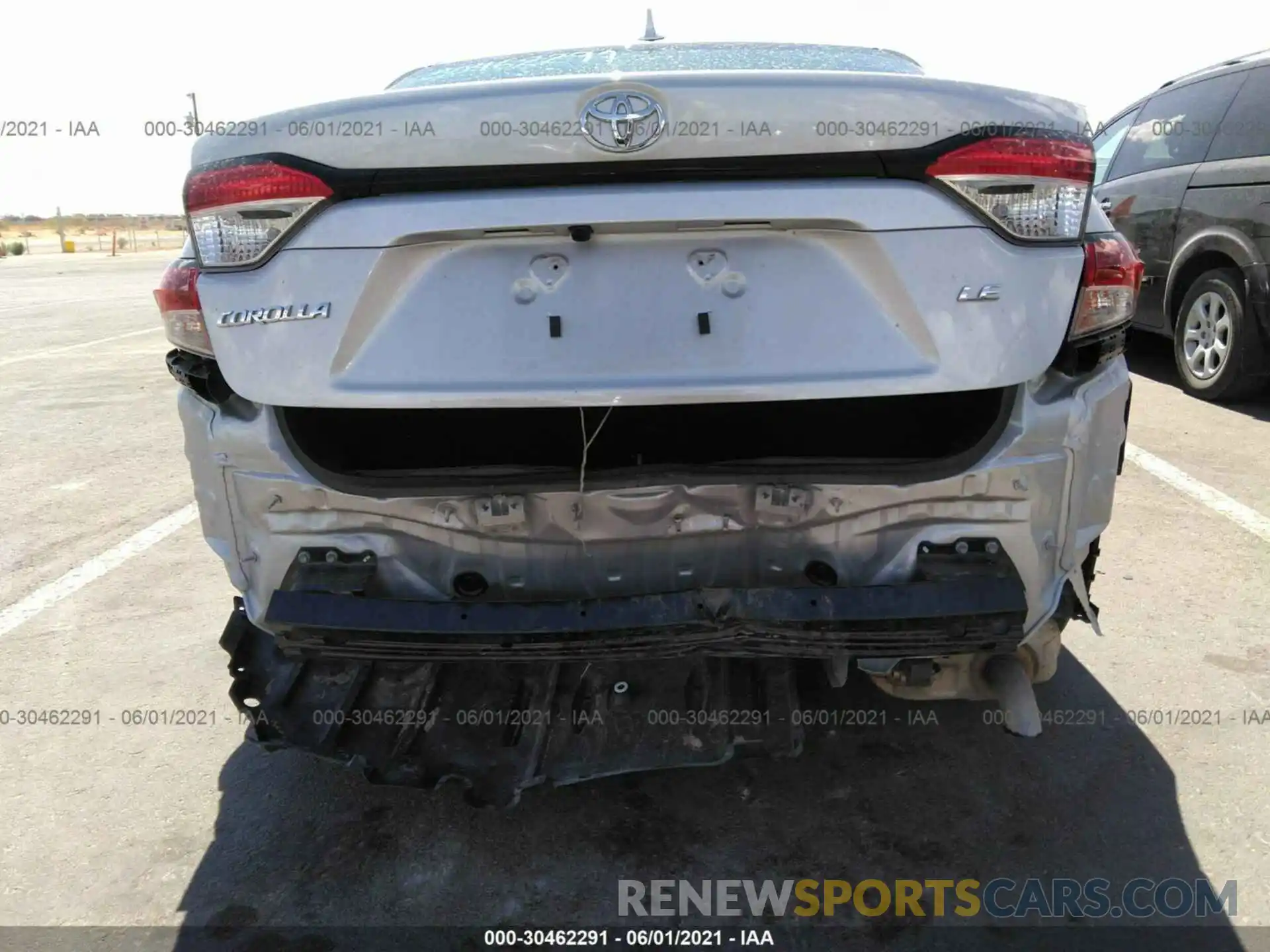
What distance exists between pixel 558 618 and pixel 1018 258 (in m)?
1.16

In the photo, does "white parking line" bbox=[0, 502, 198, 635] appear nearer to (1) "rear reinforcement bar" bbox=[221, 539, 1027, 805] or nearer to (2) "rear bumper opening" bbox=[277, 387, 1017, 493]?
(1) "rear reinforcement bar" bbox=[221, 539, 1027, 805]

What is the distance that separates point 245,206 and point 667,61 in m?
1.26

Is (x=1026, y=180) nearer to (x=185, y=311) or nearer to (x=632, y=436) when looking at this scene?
(x=632, y=436)

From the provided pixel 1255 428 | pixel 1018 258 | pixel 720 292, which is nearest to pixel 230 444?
pixel 720 292

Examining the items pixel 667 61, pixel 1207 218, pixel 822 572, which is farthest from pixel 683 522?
pixel 1207 218

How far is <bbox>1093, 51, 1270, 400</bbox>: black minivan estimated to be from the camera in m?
5.69

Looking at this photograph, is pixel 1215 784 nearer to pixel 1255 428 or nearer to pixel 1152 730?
pixel 1152 730

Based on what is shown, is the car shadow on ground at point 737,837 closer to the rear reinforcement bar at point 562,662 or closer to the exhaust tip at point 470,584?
the rear reinforcement bar at point 562,662

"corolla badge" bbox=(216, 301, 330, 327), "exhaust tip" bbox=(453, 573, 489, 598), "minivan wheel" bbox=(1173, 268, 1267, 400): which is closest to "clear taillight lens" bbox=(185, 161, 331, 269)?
"corolla badge" bbox=(216, 301, 330, 327)

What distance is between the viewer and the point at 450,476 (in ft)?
6.86

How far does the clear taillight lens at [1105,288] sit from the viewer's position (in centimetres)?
197

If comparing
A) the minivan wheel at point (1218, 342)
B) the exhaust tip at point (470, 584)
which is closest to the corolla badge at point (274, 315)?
the exhaust tip at point (470, 584)

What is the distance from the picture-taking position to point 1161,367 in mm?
7414

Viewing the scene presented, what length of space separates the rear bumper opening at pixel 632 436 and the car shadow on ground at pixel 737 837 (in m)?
0.73
